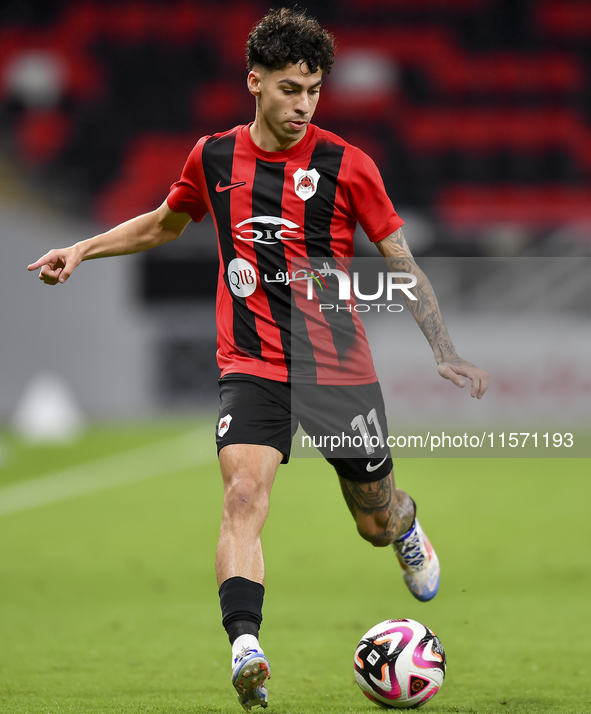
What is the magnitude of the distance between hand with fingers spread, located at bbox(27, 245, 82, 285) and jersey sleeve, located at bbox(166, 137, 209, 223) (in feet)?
1.62

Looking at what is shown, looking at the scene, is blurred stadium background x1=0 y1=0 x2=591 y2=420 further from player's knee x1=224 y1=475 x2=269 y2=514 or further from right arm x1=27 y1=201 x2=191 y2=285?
player's knee x1=224 y1=475 x2=269 y2=514

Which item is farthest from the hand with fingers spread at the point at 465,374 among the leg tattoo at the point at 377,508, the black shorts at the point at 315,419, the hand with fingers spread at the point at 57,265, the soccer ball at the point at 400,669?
the hand with fingers spread at the point at 57,265

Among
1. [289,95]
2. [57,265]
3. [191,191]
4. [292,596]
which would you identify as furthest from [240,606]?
[292,596]

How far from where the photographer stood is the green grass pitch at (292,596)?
4246 mm

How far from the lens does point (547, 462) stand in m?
13.2

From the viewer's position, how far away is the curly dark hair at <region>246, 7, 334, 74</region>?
395 cm

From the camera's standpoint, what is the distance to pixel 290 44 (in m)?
3.95

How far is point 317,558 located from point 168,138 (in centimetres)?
1407

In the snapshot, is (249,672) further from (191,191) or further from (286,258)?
(191,191)

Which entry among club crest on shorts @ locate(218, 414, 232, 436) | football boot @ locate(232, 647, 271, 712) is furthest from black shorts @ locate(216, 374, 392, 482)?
football boot @ locate(232, 647, 271, 712)

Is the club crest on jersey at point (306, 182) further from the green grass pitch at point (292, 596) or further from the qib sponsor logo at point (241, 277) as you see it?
the green grass pitch at point (292, 596)

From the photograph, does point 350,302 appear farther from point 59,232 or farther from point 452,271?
point 59,232

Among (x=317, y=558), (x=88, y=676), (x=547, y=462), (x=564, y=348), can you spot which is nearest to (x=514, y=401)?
(x=547, y=462)

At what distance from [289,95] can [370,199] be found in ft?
1.70
